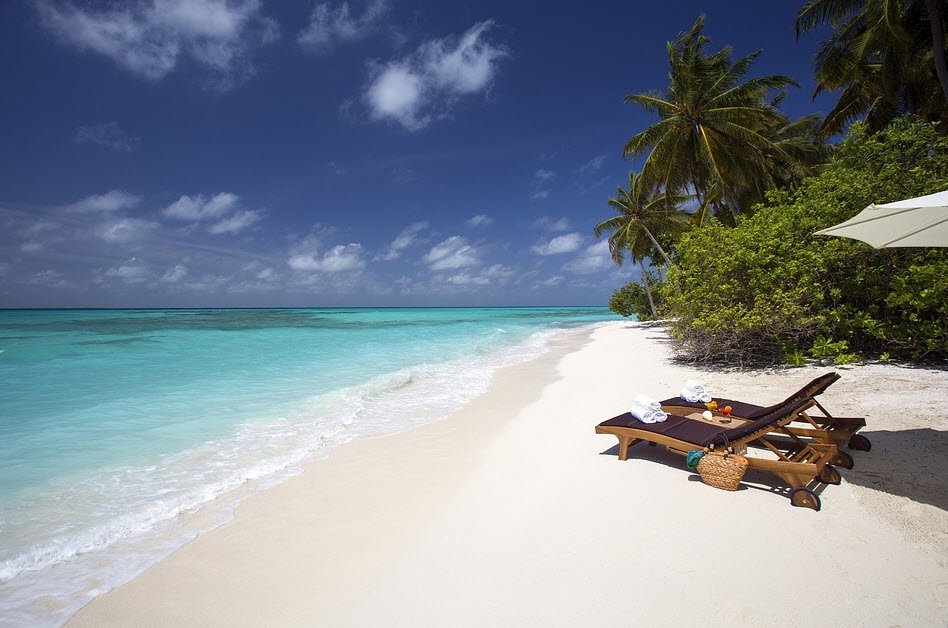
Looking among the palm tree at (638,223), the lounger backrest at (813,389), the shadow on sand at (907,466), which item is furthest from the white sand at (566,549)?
the palm tree at (638,223)

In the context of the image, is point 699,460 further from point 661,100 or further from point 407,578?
point 661,100

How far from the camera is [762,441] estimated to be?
3518 mm

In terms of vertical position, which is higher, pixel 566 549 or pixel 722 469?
pixel 722 469

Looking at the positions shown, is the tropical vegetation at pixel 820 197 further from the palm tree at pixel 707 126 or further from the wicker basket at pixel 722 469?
the wicker basket at pixel 722 469

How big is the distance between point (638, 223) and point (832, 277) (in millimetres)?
16812

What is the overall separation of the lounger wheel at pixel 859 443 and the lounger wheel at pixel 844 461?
1.23ft

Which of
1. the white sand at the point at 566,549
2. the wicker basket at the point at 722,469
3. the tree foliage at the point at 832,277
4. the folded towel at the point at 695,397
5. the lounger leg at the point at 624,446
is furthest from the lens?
the tree foliage at the point at 832,277

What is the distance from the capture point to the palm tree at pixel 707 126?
13.5m

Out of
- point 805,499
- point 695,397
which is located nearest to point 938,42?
point 695,397

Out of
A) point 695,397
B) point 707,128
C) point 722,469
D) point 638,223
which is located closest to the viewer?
point 722,469

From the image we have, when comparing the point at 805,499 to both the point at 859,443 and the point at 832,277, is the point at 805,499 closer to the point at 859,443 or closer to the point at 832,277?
the point at 859,443

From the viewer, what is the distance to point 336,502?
12.3 feet

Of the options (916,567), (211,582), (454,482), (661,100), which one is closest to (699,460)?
(916,567)

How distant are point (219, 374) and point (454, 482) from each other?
964 centimetres
